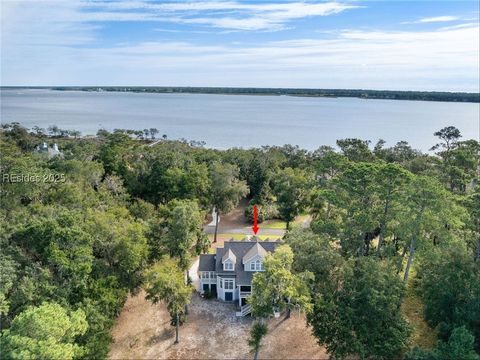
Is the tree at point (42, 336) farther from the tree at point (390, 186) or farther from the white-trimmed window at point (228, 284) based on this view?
the tree at point (390, 186)

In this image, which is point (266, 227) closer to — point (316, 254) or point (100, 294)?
point (316, 254)

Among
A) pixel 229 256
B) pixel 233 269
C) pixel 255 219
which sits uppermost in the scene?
pixel 229 256

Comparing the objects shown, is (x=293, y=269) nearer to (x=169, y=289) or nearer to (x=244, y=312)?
(x=244, y=312)

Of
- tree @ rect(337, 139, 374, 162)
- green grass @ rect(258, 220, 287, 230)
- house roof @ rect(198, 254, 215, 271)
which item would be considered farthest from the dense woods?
tree @ rect(337, 139, 374, 162)

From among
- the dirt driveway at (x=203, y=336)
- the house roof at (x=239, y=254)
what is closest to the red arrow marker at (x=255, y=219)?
the house roof at (x=239, y=254)

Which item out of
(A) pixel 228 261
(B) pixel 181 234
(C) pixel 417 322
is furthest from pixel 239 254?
(C) pixel 417 322

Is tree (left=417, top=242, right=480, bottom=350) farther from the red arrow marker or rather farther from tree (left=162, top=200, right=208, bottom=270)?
the red arrow marker

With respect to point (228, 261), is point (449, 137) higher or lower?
higher
